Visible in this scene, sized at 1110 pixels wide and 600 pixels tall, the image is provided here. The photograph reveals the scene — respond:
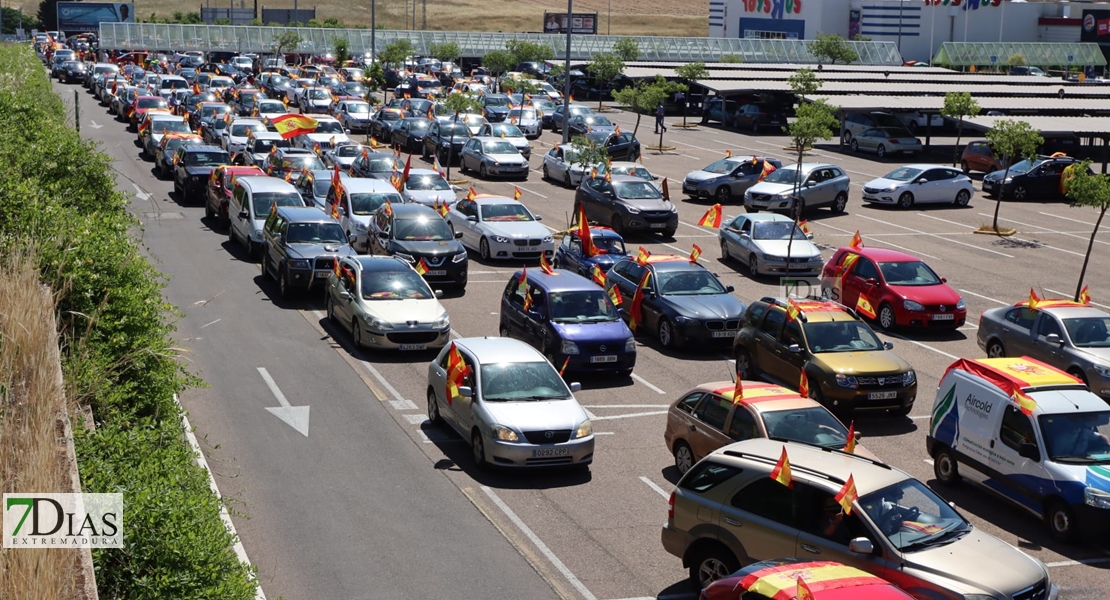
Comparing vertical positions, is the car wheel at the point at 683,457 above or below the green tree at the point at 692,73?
below

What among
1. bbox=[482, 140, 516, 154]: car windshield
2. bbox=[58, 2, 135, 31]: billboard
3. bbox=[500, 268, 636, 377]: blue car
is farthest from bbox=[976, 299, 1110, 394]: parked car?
bbox=[58, 2, 135, 31]: billboard

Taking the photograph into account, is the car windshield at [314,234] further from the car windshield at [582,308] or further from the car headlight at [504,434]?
the car headlight at [504,434]

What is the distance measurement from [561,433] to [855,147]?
43.9 metres

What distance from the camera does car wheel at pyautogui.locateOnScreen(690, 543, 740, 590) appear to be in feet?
40.2

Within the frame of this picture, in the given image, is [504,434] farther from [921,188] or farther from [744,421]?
A: [921,188]

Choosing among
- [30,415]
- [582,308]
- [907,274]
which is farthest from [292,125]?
[30,415]

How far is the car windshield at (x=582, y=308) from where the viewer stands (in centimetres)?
2183

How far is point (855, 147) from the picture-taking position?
57062 millimetres

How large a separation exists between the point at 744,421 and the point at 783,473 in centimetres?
353

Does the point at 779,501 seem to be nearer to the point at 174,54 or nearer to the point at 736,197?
the point at 736,197

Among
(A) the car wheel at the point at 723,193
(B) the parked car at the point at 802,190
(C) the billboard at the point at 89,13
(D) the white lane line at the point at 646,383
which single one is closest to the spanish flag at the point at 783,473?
(D) the white lane line at the point at 646,383

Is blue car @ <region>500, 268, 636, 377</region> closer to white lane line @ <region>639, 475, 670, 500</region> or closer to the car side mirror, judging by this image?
white lane line @ <region>639, 475, 670, 500</region>

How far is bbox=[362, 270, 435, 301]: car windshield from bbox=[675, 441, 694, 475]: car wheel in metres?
8.27

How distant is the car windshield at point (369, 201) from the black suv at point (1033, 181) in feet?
73.8
